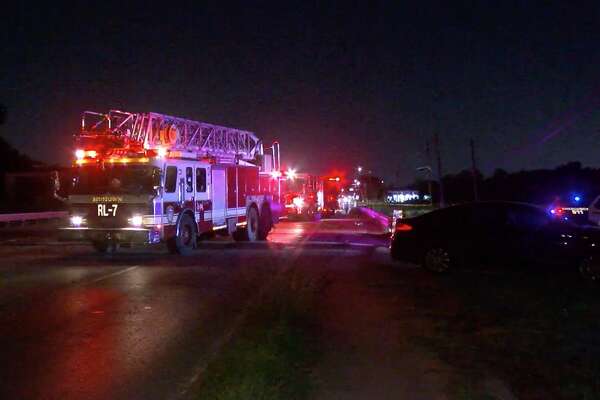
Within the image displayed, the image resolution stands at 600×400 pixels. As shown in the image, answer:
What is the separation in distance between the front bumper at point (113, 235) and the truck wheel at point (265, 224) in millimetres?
6674

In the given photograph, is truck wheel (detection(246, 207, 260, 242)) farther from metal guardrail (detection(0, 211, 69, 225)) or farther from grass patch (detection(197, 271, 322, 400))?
metal guardrail (detection(0, 211, 69, 225))

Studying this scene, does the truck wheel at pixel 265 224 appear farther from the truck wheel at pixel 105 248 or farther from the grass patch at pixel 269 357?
the grass patch at pixel 269 357

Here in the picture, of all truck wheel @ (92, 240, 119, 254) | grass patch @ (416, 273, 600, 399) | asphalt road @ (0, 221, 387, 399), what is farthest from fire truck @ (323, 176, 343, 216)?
grass patch @ (416, 273, 600, 399)

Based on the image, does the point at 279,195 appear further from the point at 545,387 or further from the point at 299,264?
the point at 545,387

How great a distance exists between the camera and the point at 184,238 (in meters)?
17.7

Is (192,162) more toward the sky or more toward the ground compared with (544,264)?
more toward the sky

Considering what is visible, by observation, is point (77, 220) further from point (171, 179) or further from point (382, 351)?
point (382, 351)

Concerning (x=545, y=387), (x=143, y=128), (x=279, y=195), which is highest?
(x=143, y=128)

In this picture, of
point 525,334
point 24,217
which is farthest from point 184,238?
point 24,217

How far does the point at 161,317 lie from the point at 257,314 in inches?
51.9

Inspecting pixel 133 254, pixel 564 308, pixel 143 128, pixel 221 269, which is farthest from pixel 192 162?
pixel 564 308

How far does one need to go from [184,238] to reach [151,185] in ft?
6.58

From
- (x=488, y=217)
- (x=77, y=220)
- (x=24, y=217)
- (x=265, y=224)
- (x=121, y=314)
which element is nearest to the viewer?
(x=121, y=314)

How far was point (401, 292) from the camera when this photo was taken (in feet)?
36.9
